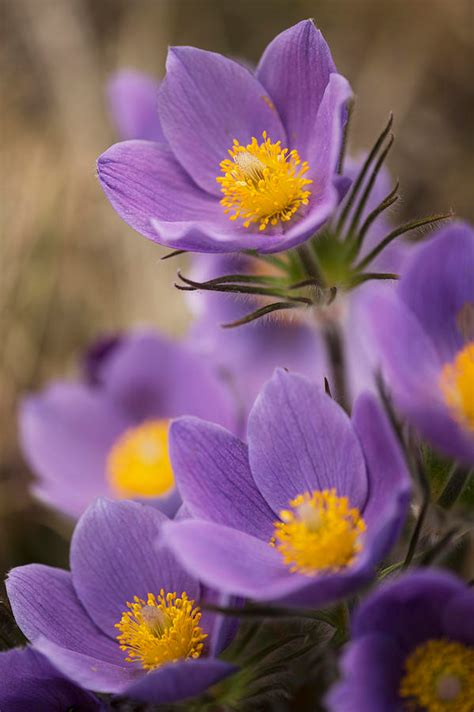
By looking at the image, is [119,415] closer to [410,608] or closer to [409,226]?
[409,226]

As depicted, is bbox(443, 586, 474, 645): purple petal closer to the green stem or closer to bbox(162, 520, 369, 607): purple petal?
bbox(162, 520, 369, 607): purple petal

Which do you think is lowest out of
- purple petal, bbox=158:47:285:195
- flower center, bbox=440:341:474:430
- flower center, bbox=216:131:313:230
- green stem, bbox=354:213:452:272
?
flower center, bbox=440:341:474:430

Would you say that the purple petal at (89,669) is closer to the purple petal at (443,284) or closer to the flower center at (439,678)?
the flower center at (439,678)

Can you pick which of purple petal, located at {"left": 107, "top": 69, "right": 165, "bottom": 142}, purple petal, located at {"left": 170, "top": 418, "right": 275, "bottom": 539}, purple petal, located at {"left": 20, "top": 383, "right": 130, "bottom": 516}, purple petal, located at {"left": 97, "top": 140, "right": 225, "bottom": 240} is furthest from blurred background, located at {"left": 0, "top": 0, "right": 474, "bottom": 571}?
purple petal, located at {"left": 170, "top": 418, "right": 275, "bottom": 539}

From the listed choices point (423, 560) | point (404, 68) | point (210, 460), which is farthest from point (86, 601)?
point (404, 68)

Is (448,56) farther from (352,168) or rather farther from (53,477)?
(53,477)

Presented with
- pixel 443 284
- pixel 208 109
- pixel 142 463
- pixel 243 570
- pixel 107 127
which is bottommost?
pixel 142 463

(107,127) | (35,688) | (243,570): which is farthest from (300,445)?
(107,127)
